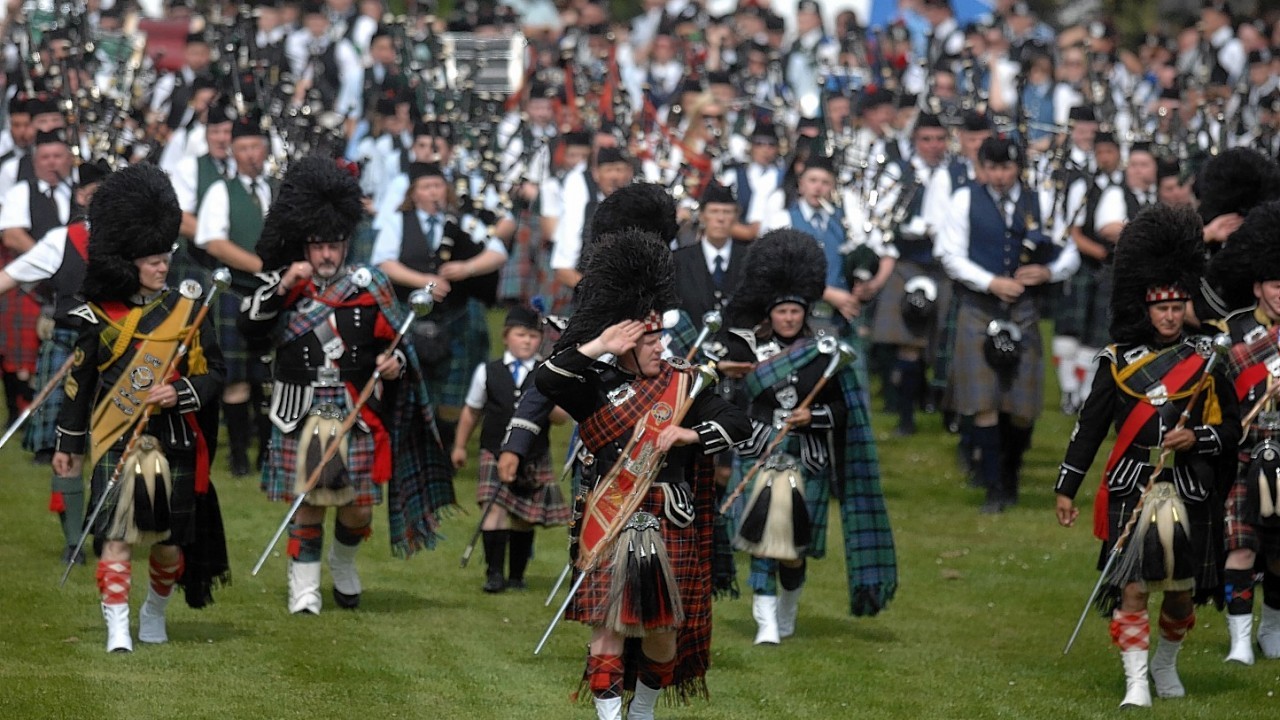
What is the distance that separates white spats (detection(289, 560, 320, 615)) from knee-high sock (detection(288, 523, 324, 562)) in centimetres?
3

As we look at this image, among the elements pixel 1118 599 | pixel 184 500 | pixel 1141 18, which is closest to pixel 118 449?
pixel 184 500

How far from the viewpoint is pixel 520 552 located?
31.8 feet

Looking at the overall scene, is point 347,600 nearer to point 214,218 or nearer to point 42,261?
point 42,261

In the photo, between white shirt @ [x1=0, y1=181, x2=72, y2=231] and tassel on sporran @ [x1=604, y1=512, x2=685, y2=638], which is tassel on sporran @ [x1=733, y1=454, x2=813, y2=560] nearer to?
tassel on sporran @ [x1=604, y1=512, x2=685, y2=638]

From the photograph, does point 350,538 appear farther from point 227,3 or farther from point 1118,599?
point 227,3

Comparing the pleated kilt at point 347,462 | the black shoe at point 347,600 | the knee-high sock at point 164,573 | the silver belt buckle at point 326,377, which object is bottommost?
the black shoe at point 347,600

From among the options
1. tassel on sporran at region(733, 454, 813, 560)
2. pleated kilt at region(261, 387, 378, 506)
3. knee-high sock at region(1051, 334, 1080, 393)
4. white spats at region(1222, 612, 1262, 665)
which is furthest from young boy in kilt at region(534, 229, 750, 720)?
knee-high sock at region(1051, 334, 1080, 393)

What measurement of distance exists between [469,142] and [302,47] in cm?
411

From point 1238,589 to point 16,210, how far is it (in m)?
6.41

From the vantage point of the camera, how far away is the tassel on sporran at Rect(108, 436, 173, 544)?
7.83 metres

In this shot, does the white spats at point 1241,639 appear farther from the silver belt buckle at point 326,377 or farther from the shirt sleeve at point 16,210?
the shirt sleeve at point 16,210

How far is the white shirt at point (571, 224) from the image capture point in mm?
11891

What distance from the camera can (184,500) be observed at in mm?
8023

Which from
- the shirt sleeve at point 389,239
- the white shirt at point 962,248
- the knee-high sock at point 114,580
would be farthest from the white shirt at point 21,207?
the white shirt at point 962,248
